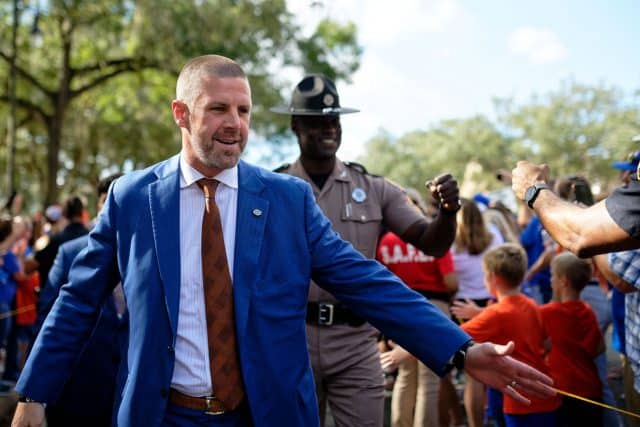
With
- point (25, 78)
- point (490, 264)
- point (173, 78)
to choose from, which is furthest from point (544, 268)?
point (25, 78)

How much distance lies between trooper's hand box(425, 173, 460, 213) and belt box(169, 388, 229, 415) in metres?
1.66

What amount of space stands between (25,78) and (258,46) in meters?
7.71

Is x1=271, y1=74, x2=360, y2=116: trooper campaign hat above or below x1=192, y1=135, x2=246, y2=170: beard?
above

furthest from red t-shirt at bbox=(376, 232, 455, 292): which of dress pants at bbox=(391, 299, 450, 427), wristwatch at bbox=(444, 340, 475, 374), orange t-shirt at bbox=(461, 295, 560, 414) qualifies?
wristwatch at bbox=(444, 340, 475, 374)

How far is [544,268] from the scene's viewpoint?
8.25 metres

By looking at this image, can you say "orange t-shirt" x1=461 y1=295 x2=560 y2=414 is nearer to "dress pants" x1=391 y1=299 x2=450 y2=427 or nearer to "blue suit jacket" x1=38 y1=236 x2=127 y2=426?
"dress pants" x1=391 y1=299 x2=450 y2=427

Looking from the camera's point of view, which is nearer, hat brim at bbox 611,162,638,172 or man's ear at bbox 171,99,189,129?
man's ear at bbox 171,99,189,129

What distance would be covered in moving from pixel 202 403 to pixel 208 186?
863 millimetres

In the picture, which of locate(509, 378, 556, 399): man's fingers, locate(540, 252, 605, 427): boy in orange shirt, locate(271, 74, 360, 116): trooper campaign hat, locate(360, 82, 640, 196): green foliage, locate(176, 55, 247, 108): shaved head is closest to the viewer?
locate(509, 378, 556, 399): man's fingers

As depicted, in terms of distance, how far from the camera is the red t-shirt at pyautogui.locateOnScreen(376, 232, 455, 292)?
260 inches

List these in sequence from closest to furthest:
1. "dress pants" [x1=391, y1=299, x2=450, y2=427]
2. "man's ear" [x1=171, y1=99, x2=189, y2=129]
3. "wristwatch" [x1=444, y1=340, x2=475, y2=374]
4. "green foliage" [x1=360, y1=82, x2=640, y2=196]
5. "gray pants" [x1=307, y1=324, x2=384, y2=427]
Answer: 1. "wristwatch" [x1=444, y1=340, x2=475, y2=374]
2. "man's ear" [x1=171, y1=99, x2=189, y2=129]
3. "gray pants" [x1=307, y1=324, x2=384, y2=427]
4. "dress pants" [x1=391, y1=299, x2=450, y2=427]
5. "green foliage" [x1=360, y1=82, x2=640, y2=196]

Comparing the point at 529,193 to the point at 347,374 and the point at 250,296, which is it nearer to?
the point at 250,296

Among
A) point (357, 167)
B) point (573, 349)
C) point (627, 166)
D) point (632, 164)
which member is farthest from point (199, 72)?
point (573, 349)

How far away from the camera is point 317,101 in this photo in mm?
4699
